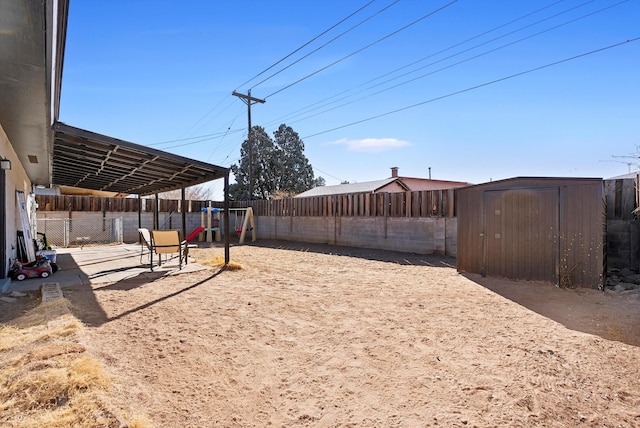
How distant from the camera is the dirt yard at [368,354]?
6.77ft

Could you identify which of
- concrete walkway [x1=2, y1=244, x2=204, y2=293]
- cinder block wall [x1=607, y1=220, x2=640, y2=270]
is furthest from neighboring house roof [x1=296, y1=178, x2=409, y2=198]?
cinder block wall [x1=607, y1=220, x2=640, y2=270]

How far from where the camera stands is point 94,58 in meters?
8.66

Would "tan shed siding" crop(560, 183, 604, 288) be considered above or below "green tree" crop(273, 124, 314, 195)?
below

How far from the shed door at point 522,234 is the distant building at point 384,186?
10417 millimetres

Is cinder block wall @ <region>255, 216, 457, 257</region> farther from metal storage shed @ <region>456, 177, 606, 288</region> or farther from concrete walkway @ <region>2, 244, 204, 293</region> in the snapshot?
concrete walkway @ <region>2, 244, 204, 293</region>

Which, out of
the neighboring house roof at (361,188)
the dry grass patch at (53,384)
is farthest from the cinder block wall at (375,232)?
the dry grass patch at (53,384)

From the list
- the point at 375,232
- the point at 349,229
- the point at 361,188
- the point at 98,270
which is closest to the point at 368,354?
the point at 98,270

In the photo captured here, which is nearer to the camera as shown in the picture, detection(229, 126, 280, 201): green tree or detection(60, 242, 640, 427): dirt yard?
detection(60, 242, 640, 427): dirt yard

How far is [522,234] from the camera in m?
5.96

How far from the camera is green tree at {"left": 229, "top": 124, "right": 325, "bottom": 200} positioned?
24438mm

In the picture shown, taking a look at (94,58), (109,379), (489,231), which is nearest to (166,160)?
(94,58)

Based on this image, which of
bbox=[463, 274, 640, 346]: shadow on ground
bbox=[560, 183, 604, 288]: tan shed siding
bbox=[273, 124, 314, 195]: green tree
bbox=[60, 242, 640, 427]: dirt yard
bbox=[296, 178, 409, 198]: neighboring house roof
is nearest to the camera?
bbox=[60, 242, 640, 427]: dirt yard

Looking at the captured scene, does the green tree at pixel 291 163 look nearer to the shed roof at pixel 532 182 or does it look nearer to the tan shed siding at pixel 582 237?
the shed roof at pixel 532 182

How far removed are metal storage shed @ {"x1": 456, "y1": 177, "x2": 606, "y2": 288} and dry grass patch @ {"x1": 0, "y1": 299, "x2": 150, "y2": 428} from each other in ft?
20.4
